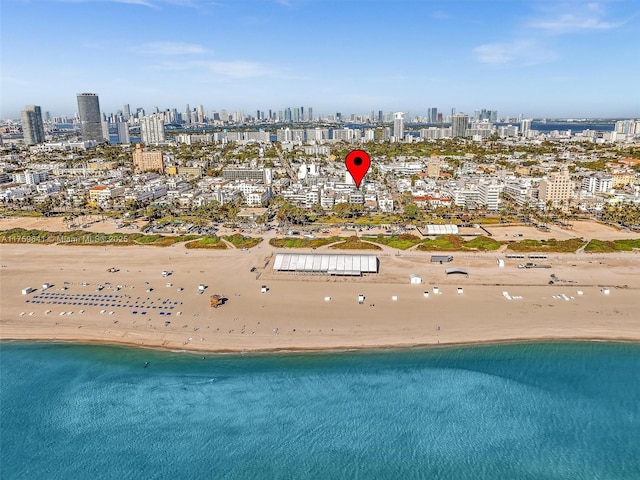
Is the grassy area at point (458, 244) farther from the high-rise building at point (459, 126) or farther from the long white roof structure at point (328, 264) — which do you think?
the high-rise building at point (459, 126)

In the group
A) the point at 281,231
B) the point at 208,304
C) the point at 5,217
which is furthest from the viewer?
the point at 5,217

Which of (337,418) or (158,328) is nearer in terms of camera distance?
(337,418)

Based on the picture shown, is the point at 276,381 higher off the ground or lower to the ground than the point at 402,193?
lower

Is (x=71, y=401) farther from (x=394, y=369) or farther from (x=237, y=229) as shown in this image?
(x=237, y=229)

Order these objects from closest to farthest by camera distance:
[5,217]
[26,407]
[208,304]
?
[26,407] < [208,304] < [5,217]

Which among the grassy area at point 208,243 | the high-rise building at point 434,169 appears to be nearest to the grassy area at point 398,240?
the grassy area at point 208,243

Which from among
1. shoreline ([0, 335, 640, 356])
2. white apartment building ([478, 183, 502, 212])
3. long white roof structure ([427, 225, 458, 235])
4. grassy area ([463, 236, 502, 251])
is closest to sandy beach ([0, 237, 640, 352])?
shoreline ([0, 335, 640, 356])

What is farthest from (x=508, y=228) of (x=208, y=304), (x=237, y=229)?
(x=208, y=304)
